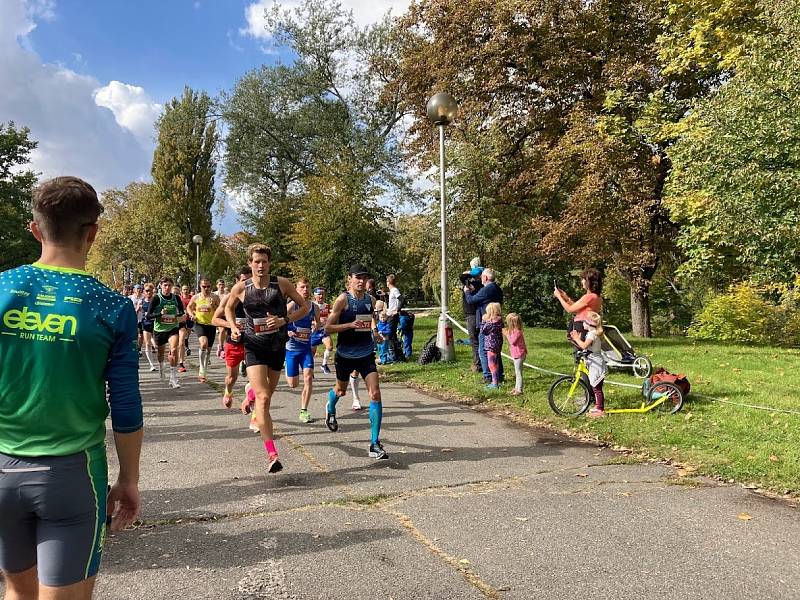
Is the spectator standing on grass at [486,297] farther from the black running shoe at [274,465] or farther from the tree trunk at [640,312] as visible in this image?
the tree trunk at [640,312]

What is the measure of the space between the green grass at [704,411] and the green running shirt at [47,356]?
5605 millimetres

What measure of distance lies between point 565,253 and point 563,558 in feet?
57.2

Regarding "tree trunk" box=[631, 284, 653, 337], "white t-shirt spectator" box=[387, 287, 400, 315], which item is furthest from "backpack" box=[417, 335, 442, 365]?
"tree trunk" box=[631, 284, 653, 337]

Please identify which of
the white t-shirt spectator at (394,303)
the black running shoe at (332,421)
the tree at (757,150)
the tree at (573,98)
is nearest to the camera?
the black running shoe at (332,421)

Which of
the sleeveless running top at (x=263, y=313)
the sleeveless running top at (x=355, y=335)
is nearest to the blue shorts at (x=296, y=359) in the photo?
the sleeveless running top at (x=355, y=335)

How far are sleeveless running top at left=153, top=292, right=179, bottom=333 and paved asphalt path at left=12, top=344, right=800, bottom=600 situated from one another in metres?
5.51

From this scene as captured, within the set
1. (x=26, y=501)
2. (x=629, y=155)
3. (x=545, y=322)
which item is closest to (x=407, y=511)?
(x=26, y=501)

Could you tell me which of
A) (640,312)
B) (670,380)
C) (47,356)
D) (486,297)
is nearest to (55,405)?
(47,356)

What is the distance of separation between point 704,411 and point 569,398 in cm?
177

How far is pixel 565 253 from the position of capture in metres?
20.4

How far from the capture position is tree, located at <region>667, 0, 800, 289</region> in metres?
11.9

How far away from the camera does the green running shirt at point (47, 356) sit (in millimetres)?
1960

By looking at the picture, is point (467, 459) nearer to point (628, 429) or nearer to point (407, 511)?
point (407, 511)

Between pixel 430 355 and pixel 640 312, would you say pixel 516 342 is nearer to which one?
pixel 430 355
